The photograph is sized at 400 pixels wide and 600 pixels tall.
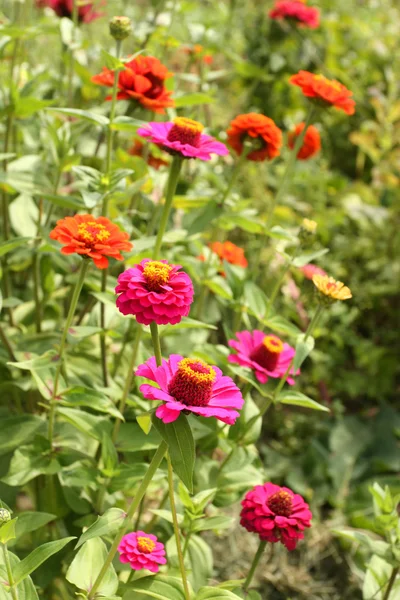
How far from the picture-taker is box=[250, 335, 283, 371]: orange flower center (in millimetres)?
1187

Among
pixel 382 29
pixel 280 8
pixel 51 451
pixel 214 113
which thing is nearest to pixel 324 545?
pixel 51 451

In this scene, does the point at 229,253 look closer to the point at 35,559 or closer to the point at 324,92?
the point at 324,92

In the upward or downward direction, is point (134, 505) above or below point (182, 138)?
below

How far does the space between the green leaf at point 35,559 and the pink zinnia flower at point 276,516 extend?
0.32 metres

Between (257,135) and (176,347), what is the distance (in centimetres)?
51

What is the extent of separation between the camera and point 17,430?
1.23 m

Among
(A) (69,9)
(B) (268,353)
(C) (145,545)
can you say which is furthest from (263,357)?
(A) (69,9)

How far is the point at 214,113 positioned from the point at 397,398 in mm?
1337

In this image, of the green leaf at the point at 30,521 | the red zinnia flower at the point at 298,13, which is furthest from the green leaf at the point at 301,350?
the red zinnia flower at the point at 298,13

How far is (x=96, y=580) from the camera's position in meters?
0.92

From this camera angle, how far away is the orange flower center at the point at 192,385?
79cm

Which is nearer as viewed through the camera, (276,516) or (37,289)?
(276,516)

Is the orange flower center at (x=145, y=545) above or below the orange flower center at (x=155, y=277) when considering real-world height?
below

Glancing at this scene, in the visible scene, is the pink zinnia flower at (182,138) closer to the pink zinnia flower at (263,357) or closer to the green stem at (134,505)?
the pink zinnia flower at (263,357)
